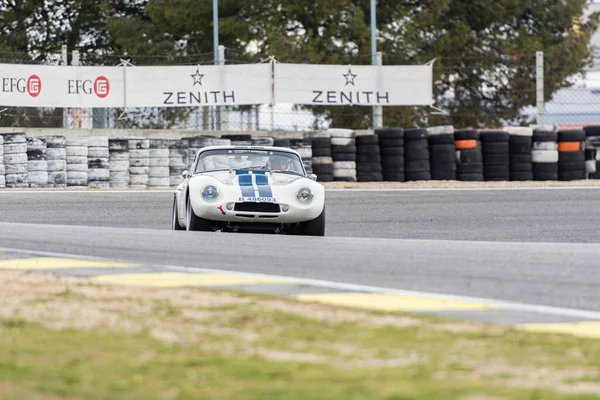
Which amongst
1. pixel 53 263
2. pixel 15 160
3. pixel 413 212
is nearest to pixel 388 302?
pixel 53 263

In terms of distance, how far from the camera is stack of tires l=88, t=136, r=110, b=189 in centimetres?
1905

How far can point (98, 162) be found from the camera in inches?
753

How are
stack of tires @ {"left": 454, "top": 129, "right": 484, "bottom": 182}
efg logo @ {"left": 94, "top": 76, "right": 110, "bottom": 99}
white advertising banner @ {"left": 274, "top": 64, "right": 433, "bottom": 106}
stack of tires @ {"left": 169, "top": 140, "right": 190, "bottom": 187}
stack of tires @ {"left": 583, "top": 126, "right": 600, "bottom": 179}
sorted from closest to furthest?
1. stack of tires @ {"left": 169, "top": 140, "right": 190, "bottom": 187}
2. stack of tires @ {"left": 454, "top": 129, "right": 484, "bottom": 182}
3. stack of tires @ {"left": 583, "top": 126, "right": 600, "bottom": 179}
4. efg logo @ {"left": 94, "top": 76, "right": 110, "bottom": 99}
5. white advertising banner @ {"left": 274, "top": 64, "right": 433, "bottom": 106}

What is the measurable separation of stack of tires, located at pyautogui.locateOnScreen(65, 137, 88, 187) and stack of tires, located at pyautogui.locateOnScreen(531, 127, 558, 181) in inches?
283

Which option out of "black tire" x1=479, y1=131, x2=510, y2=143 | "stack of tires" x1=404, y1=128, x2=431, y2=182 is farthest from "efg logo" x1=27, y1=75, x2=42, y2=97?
"black tire" x1=479, y1=131, x2=510, y2=143

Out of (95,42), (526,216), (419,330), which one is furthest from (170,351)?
(95,42)

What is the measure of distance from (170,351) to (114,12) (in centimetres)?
3500

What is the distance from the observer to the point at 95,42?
1574 inches

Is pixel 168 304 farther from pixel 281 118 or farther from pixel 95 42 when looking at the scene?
pixel 95 42

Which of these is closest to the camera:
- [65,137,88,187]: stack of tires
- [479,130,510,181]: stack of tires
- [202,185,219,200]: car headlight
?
[202,185,219,200]: car headlight

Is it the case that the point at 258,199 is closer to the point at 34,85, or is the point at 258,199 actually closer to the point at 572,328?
the point at 572,328

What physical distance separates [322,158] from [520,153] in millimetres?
3288

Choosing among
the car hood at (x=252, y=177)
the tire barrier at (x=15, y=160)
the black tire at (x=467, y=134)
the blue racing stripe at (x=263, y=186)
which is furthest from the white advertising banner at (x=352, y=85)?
the blue racing stripe at (x=263, y=186)

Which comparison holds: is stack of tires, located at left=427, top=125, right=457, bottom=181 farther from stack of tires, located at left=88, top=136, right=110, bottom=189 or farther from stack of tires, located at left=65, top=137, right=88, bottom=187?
stack of tires, located at left=65, top=137, right=88, bottom=187
